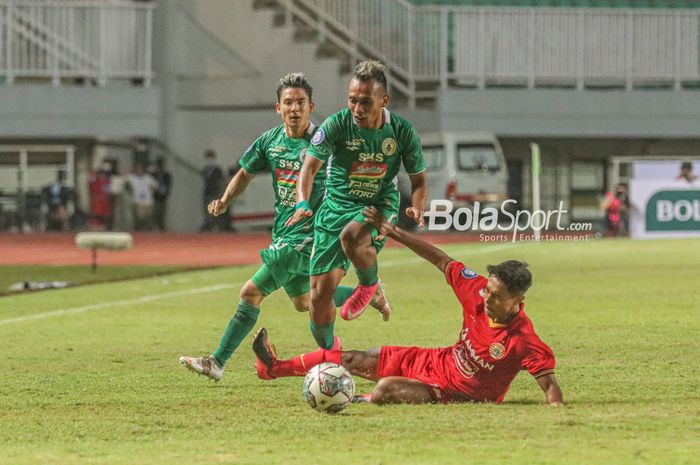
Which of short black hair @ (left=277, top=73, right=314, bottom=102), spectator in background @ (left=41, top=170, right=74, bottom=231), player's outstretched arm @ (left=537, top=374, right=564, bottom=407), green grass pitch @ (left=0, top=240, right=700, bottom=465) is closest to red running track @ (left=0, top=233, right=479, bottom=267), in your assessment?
spectator in background @ (left=41, top=170, right=74, bottom=231)

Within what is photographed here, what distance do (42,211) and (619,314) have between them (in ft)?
77.6

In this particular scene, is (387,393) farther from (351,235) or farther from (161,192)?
(161,192)

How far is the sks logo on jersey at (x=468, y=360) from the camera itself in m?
8.11

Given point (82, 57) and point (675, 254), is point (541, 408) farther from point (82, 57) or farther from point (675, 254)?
point (82, 57)

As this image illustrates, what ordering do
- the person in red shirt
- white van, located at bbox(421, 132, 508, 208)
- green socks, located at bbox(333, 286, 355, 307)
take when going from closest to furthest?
the person in red shirt
green socks, located at bbox(333, 286, 355, 307)
white van, located at bbox(421, 132, 508, 208)

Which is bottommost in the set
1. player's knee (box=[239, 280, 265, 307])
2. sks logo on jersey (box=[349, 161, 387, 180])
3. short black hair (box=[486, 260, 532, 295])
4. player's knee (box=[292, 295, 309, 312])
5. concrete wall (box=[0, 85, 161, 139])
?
player's knee (box=[292, 295, 309, 312])

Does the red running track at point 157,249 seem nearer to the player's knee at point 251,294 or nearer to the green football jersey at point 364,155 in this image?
the player's knee at point 251,294

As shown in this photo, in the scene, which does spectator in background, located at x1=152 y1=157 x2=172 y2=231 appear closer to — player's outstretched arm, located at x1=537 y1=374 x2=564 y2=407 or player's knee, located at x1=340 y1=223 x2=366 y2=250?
player's knee, located at x1=340 y1=223 x2=366 y2=250

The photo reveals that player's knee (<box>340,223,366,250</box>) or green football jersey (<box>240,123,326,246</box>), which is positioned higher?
green football jersey (<box>240,123,326,246</box>)

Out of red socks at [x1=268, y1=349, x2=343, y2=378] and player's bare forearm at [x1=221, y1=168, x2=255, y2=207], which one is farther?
player's bare forearm at [x1=221, y1=168, x2=255, y2=207]

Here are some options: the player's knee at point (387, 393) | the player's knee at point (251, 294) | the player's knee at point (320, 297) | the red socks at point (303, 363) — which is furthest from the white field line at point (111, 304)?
the player's knee at point (387, 393)

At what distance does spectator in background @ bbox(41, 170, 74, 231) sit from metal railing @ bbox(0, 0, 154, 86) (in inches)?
99.7

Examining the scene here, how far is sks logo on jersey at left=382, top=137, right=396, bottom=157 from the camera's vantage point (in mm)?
9148

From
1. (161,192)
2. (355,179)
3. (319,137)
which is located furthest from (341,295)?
(161,192)
